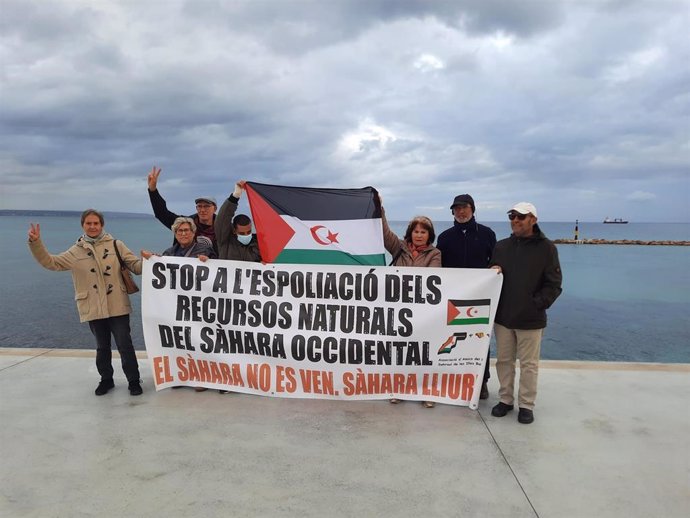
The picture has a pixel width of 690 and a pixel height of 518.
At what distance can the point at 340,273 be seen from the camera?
4496mm

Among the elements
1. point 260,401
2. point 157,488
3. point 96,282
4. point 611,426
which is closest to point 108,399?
point 96,282

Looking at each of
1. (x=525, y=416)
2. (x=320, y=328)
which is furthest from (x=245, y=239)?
(x=525, y=416)

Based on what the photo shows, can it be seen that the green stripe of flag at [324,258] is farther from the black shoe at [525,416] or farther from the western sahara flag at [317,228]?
the black shoe at [525,416]

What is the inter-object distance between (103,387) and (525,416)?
399cm

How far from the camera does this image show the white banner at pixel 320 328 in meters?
4.37

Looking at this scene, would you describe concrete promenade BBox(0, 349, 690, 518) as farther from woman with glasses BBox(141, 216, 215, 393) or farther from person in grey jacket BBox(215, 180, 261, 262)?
person in grey jacket BBox(215, 180, 261, 262)

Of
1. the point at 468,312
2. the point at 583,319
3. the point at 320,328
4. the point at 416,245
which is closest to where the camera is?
the point at 468,312

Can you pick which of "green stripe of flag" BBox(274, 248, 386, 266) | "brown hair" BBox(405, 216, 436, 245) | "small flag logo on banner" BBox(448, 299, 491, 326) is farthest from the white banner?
"brown hair" BBox(405, 216, 436, 245)

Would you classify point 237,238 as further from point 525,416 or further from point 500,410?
point 525,416

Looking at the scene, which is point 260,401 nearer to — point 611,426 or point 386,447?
point 386,447

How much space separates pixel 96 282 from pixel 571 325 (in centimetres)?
1587

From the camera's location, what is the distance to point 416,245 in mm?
4574

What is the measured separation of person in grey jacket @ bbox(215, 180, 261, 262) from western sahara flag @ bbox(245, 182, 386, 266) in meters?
0.12

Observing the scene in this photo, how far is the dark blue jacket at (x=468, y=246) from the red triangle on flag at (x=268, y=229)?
5.19ft
